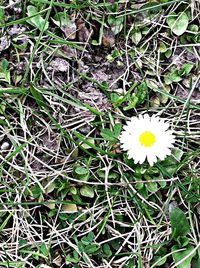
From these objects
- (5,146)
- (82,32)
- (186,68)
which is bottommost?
(5,146)

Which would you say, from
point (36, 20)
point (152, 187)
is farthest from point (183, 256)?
point (36, 20)

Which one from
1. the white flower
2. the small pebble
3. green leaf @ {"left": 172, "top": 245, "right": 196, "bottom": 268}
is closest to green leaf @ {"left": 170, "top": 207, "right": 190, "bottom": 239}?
green leaf @ {"left": 172, "top": 245, "right": 196, "bottom": 268}

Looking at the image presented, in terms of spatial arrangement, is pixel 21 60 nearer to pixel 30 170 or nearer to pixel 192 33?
pixel 30 170

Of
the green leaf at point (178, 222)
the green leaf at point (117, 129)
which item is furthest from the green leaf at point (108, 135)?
the green leaf at point (178, 222)

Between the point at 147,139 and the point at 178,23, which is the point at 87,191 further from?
the point at 178,23

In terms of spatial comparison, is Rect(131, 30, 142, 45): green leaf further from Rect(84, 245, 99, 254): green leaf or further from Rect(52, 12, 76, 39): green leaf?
Rect(84, 245, 99, 254): green leaf

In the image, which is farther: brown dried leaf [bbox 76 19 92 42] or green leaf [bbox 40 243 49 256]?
brown dried leaf [bbox 76 19 92 42]
